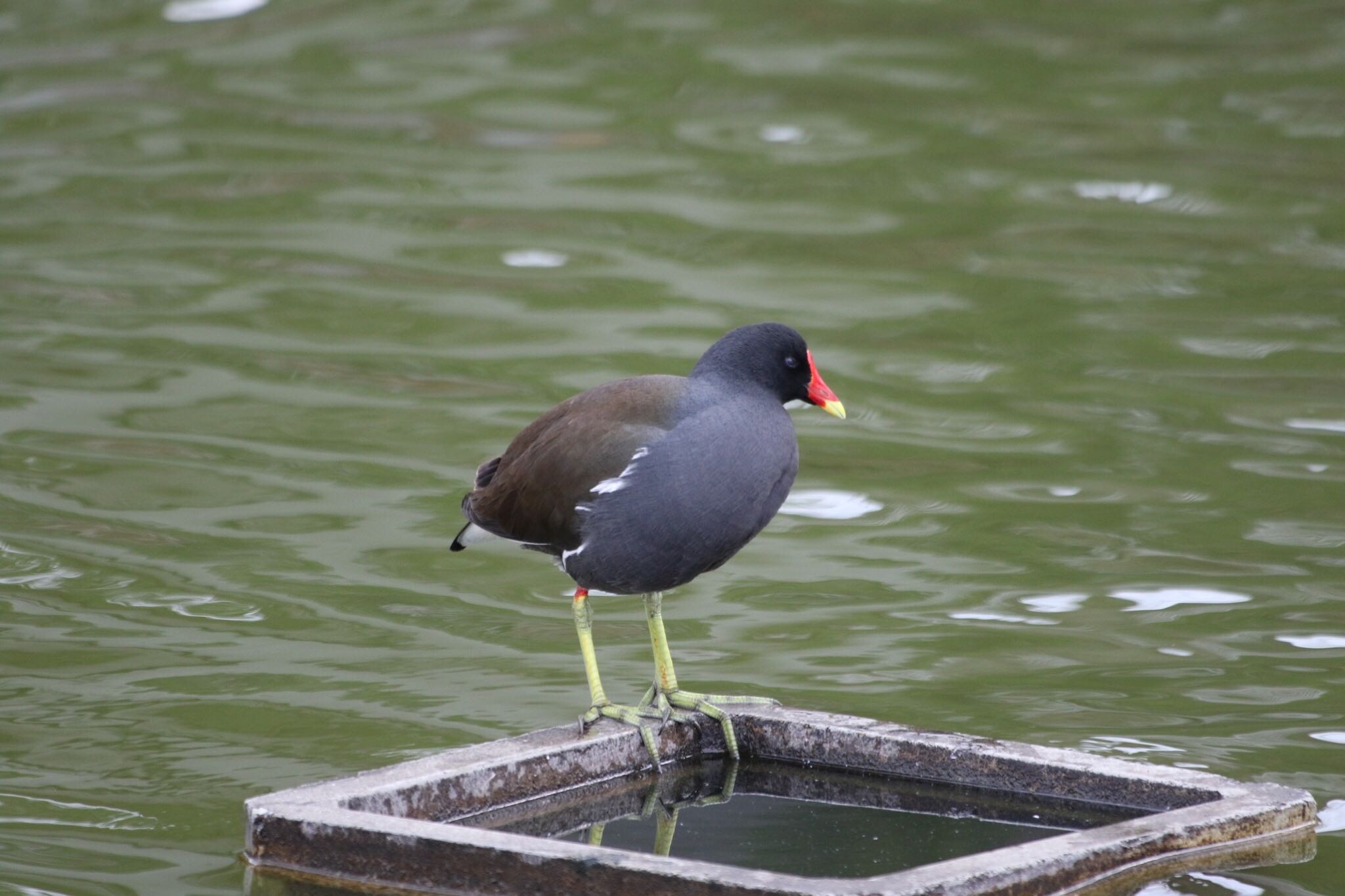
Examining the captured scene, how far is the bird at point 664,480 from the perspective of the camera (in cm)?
461

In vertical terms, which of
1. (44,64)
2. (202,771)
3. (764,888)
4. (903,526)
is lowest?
(903,526)

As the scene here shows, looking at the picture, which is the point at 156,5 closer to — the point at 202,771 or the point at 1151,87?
the point at 1151,87

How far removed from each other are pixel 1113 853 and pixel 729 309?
7172mm

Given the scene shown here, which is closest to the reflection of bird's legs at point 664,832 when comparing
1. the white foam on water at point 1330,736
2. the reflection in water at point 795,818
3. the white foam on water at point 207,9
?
the reflection in water at point 795,818

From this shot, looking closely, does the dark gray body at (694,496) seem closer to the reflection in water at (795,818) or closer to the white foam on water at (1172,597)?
the reflection in water at (795,818)

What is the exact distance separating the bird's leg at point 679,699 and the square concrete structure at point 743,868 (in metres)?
0.05

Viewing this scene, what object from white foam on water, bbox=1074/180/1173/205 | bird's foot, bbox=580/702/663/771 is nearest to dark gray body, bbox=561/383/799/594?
bird's foot, bbox=580/702/663/771

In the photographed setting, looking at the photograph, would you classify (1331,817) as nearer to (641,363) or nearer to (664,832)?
(664,832)

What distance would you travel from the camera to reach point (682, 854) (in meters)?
4.21

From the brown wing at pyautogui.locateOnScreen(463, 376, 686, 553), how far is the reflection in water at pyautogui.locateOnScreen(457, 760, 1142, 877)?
2.19ft

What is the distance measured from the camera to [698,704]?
4.88 metres

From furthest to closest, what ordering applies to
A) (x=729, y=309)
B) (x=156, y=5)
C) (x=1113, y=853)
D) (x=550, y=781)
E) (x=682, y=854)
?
(x=156, y=5) < (x=729, y=309) < (x=550, y=781) < (x=682, y=854) < (x=1113, y=853)

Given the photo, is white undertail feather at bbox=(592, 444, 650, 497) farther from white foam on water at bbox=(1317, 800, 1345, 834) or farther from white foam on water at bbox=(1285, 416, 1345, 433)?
white foam on water at bbox=(1285, 416, 1345, 433)

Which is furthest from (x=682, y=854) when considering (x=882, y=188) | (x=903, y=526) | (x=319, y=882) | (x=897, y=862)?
(x=882, y=188)
